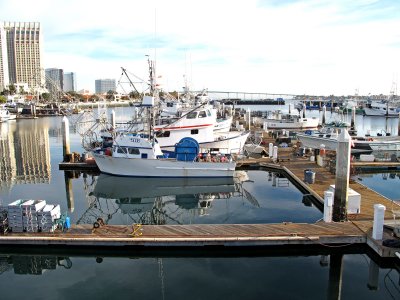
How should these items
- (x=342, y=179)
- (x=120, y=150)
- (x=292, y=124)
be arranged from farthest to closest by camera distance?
(x=292, y=124), (x=120, y=150), (x=342, y=179)

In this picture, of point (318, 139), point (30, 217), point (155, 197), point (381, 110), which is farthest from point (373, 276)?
point (381, 110)

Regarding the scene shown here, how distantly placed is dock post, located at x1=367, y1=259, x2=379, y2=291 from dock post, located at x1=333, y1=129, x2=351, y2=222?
2188 millimetres

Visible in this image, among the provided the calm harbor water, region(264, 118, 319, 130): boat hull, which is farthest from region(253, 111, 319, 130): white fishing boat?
the calm harbor water

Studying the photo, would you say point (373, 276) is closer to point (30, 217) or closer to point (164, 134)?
point (30, 217)

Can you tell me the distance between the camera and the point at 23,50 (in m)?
184

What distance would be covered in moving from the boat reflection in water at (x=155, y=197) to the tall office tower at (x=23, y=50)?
17829 centimetres

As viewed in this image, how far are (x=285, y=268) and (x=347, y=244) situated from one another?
2184 mm

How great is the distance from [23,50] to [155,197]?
18938 centimetres

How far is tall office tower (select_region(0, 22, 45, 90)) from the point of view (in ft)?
604

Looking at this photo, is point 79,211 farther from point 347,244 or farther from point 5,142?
point 5,142

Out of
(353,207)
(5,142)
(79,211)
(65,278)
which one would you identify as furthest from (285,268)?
(5,142)

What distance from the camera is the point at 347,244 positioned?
12.2 metres

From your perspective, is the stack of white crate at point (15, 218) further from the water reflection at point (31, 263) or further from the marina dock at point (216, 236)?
the water reflection at point (31, 263)

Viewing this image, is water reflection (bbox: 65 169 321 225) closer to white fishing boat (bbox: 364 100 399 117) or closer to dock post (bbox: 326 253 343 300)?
dock post (bbox: 326 253 343 300)
